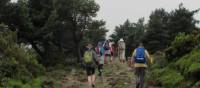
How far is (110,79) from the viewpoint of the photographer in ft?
84.5

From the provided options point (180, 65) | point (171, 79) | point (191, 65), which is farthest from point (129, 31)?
point (191, 65)

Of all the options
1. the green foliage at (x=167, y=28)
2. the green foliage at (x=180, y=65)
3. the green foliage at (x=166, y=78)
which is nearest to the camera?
the green foliage at (x=180, y=65)

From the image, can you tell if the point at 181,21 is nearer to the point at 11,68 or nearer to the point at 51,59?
the point at 51,59

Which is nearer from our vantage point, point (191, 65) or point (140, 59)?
point (140, 59)

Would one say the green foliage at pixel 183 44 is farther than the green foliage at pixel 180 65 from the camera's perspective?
Yes

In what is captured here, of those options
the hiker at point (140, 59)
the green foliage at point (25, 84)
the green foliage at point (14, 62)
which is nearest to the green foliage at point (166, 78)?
the hiker at point (140, 59)

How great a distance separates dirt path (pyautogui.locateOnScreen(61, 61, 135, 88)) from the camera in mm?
23728

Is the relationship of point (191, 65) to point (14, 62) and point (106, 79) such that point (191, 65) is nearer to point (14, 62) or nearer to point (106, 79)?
point (106, 79)

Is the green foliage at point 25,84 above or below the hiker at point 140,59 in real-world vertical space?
below

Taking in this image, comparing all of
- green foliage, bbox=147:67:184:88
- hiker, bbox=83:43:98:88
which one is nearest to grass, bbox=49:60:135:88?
green foliage, bbox=147:67:184:88

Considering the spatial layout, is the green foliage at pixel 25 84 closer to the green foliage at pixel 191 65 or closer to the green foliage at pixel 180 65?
the green foliage at pixel 180 65

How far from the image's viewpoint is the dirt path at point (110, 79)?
77.8ft

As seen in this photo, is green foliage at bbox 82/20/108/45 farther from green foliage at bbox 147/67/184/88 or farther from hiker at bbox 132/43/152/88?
hiker at bbox 132/43/152/88

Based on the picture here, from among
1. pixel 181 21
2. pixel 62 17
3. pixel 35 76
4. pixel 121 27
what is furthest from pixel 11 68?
pixel 121 27
